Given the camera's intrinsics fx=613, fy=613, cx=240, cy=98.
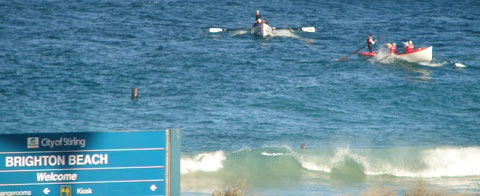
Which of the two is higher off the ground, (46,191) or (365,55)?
(365,55)

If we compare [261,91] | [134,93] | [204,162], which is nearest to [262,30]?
[261,91]

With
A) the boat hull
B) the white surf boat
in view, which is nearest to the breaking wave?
the white surf boat

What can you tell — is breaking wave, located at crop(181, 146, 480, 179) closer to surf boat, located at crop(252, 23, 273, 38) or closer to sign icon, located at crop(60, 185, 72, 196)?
sign icon, located at crop(60, 185, 72, 196)

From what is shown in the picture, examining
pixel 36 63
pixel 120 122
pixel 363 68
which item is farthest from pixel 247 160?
pixel 36 63

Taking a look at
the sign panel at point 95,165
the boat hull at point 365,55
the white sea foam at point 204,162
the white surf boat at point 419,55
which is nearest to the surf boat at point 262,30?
the boat hull at point 365,55

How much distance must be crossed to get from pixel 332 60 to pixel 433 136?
13.0 meters

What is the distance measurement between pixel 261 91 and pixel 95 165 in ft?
65.7

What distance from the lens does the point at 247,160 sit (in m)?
18.4

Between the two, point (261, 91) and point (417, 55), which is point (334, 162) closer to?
point (261, 91)

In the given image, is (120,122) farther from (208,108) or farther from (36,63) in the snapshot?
(36,63)

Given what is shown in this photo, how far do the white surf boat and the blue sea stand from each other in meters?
0.44

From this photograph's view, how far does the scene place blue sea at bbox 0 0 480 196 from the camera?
1792 centimetres

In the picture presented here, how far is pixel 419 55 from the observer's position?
3378 centimetres

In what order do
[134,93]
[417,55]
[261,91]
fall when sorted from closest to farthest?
[134,93] < [261,91] < [417,55]
